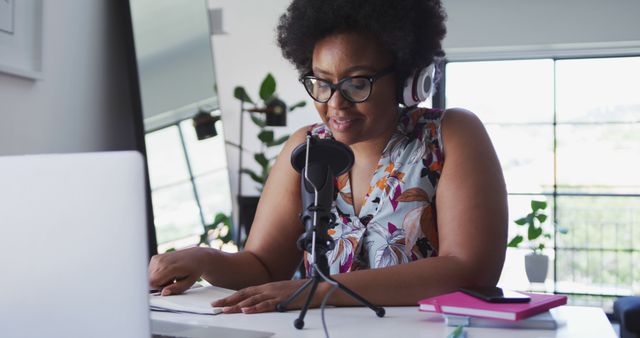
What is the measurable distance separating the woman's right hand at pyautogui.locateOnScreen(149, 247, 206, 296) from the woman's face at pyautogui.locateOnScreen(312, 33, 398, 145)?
0.41 m

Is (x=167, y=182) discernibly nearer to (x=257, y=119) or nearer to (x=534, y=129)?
(x=257, y=119)

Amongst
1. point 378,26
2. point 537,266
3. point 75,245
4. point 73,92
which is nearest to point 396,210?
point 378,26

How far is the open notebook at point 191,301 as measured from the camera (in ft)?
4.19

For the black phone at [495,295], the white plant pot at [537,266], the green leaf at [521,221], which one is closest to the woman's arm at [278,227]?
the black phone at [495,295]

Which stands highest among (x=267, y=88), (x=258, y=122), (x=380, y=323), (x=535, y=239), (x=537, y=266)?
(x=267, y=88)

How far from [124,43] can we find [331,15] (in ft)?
5.17

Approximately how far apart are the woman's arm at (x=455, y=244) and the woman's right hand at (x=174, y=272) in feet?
0.57

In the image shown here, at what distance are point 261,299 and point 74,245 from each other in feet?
1.85

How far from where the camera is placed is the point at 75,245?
774 mm

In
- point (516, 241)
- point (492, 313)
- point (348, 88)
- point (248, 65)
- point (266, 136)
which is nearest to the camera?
point (492, 313)

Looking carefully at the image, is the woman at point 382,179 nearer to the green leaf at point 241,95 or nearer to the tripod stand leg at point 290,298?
→ the tripod stand leg at point 290,298

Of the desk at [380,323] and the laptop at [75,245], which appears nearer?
the laptop at [75,245]

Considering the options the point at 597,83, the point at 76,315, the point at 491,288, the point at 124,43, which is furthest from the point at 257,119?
the point at 76,315

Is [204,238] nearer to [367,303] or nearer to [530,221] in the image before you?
[367,303]
